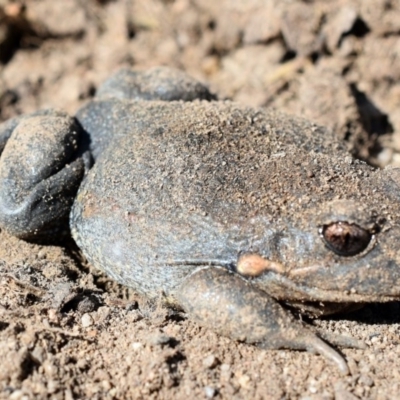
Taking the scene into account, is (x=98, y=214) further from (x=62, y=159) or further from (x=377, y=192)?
(x=377, y=192)

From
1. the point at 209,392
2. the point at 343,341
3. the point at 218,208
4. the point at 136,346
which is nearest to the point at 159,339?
the point at 136,346

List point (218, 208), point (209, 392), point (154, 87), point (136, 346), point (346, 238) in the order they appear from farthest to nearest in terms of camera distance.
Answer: point (154, 87)
point (218, 208)
point (136, 346)
point (346, 238)
point (209, 392)

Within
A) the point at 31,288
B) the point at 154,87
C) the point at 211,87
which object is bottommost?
the point at 31,288

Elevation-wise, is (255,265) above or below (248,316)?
above

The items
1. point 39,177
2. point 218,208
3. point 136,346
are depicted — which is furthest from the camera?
point 39,177

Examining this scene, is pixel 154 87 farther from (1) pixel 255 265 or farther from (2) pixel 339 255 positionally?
(2) pixel 339 255

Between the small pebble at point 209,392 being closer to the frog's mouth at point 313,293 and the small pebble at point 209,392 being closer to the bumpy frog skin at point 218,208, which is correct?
the bumpy frog skin at point 218,208

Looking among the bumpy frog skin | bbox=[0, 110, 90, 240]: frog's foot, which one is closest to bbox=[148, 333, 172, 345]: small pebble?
the bumpy frog skin
